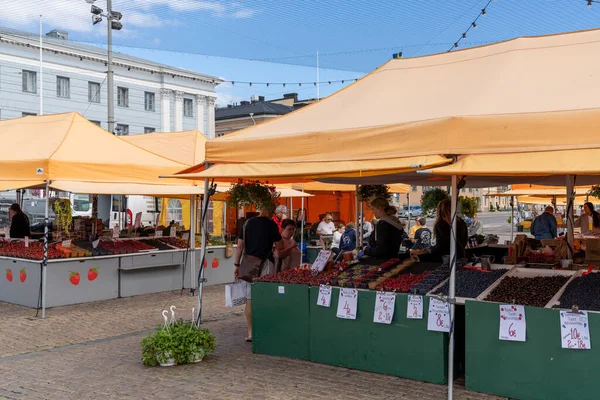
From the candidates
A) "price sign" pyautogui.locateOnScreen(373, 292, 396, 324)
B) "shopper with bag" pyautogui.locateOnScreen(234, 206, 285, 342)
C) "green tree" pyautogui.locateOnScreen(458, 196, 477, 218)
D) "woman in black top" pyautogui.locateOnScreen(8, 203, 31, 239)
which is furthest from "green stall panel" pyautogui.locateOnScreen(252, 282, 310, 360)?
"woman in black top" pyautogui.locateOnScreen(8, 203, 31, 239)

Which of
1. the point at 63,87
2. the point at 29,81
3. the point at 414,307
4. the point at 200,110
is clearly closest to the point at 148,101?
the point at 200,110

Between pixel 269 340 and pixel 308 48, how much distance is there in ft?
29.4

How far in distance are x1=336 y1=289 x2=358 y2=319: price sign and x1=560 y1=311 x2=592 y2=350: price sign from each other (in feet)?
6.40

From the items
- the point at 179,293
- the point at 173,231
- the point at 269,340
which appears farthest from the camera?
the point at 173,231

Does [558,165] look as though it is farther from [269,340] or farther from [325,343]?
[269,340]

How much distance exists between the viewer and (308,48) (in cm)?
1433

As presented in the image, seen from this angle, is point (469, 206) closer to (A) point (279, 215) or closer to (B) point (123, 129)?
(A) point (279, 215)

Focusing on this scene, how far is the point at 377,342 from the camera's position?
611 cm

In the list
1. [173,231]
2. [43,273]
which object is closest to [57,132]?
[43,273]

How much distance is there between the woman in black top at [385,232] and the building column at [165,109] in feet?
120

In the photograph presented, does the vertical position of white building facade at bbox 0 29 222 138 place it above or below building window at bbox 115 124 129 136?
above

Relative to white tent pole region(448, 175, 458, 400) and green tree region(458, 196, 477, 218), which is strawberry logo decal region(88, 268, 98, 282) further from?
white tent pole region(448, 175, 458, 400)

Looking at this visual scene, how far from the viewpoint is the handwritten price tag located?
5.25 metres

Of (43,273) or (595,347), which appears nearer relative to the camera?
(595,347)
